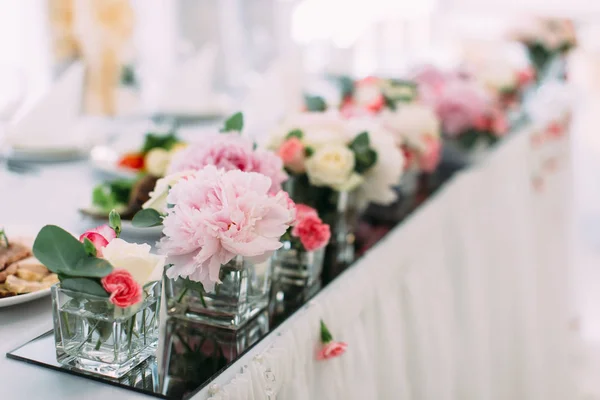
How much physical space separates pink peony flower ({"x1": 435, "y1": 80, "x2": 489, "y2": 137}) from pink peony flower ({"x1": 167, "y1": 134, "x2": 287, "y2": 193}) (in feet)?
3.58

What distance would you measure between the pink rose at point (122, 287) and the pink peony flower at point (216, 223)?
74 millimetres

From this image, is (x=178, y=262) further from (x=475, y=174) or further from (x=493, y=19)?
(x=493, y=19)

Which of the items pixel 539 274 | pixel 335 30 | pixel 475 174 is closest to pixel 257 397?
pixel 475 174

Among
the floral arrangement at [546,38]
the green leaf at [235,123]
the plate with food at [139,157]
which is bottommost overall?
the plate with food at [139,157]

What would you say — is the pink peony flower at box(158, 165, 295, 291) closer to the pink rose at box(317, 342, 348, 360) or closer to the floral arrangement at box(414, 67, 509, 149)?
the pink rose at box(317, 342, 348, 360)

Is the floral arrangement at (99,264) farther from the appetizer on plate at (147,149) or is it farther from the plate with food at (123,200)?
the appetizer on plate at (147,149)

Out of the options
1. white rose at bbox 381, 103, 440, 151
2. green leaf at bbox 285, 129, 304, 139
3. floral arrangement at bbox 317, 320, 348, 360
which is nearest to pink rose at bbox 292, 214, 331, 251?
floral arrangement at bbox 317, 320, 348, 360

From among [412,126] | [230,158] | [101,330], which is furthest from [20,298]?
[412,126]

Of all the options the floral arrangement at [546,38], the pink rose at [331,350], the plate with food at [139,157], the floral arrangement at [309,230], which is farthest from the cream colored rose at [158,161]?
the floral arrangement at [546,38]

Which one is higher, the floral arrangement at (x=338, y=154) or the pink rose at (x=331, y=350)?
the floral arrangement at (x=338, y=154)

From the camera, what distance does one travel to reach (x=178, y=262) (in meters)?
0.64

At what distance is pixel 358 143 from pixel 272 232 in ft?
1.27

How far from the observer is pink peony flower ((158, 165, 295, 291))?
623 mm

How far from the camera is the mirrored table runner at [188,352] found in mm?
598
